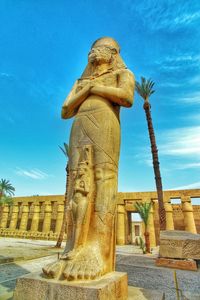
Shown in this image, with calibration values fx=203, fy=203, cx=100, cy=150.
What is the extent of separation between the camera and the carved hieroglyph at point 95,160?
211cm

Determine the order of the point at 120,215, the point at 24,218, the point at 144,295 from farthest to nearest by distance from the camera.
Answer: the point at 24,218 < the point at 120,215 < the point at 144,295

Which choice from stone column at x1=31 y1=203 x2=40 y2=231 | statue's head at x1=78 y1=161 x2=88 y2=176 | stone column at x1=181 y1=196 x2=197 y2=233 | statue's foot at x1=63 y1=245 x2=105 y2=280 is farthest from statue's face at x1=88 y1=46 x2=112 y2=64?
stone column at x1=31 y1=203 x2=40 y2=231

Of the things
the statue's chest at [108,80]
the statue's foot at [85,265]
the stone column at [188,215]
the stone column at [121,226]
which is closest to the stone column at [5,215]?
the stone column at [121,226]

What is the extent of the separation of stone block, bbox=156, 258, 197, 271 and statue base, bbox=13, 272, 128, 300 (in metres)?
4.02

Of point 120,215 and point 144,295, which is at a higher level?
point 120,215

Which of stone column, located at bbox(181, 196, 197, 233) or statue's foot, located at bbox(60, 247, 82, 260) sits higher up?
stone column, located at bbox(181, 196, 197, 233)

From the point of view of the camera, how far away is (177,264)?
5.42 meters

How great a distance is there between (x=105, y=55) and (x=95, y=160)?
1.74m

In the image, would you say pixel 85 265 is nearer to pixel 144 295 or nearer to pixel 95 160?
pixel 144 295

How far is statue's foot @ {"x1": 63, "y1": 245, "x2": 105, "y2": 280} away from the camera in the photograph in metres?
1.86

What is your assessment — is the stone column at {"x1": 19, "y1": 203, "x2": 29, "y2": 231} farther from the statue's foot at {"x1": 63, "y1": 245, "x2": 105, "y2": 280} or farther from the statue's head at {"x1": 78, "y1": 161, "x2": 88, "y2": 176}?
the statue's foot at {"x1": 63, "y1": 245, "x2": 105, "y2": 280}

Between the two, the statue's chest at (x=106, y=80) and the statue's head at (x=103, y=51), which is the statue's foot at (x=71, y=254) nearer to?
the statue's chest at (x=106, y=80)

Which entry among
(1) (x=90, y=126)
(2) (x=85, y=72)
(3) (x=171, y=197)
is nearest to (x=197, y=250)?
(1) (x=90, y=126)

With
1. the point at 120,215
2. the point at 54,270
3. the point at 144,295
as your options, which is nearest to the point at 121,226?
the point at 120,215
